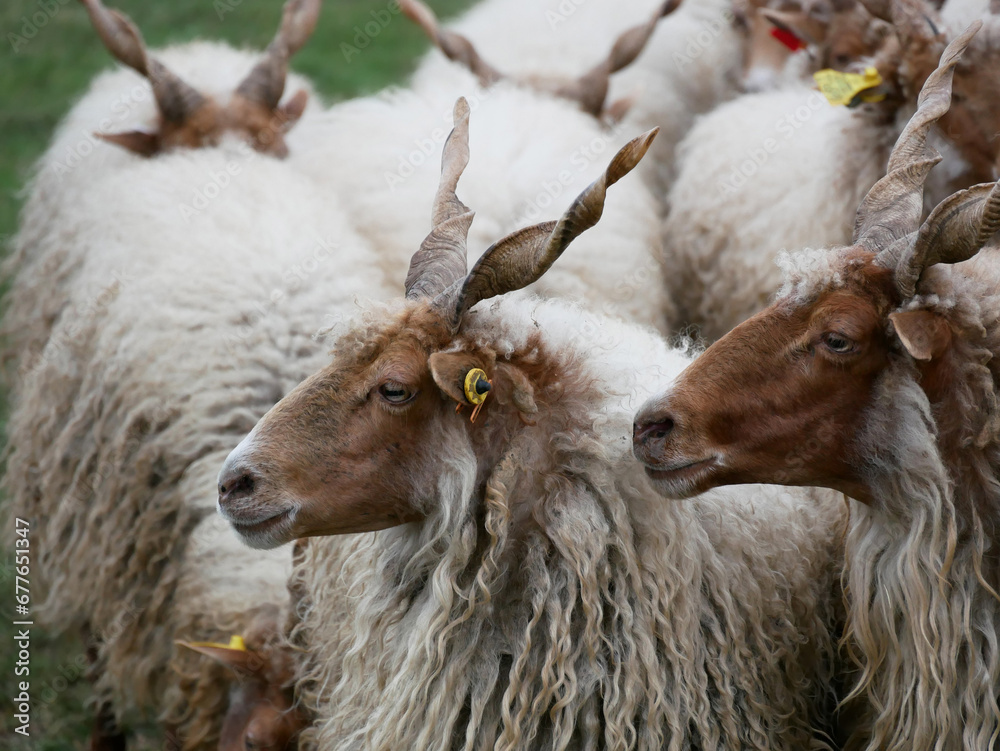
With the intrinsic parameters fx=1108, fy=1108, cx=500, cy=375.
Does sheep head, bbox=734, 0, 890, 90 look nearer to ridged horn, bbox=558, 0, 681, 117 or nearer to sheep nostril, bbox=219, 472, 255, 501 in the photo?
ridged horn, bbox=558, 0, 681, 117

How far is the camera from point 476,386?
7.79ft

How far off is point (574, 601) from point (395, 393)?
0.61m

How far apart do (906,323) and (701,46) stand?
4.37m

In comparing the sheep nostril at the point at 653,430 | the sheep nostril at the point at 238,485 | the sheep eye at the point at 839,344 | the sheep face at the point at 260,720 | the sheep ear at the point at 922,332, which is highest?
the sheep ear at the point at 922,332

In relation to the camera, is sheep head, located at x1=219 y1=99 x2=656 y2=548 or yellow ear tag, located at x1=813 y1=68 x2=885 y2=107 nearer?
sheep head, located at x1=219 y1=99 x2=656 y2=548

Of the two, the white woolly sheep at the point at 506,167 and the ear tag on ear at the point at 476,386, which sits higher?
the ear tag on ear at the point at 476,386

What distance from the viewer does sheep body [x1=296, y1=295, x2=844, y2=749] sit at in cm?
246

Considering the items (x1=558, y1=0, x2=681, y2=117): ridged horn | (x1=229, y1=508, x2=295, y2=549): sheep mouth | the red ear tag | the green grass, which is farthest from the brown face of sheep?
the green grass

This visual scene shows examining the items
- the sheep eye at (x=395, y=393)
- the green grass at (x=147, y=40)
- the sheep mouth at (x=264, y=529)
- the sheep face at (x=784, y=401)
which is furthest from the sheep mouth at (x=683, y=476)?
the green grass at (x=147, y=40)

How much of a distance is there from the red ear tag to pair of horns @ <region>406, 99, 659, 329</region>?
8.62 ft

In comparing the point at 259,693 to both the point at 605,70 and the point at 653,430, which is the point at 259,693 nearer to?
the point at 653,430

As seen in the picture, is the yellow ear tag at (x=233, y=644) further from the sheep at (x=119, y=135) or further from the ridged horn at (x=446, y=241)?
the sheep at (x=119, y=135)

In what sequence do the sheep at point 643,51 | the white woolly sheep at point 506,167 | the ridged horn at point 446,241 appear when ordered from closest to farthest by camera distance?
the ridged horn at point 446,241 → the white woolly sheep at point 506,167 → the sheep at point 643,51

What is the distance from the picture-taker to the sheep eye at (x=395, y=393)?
2.39m
